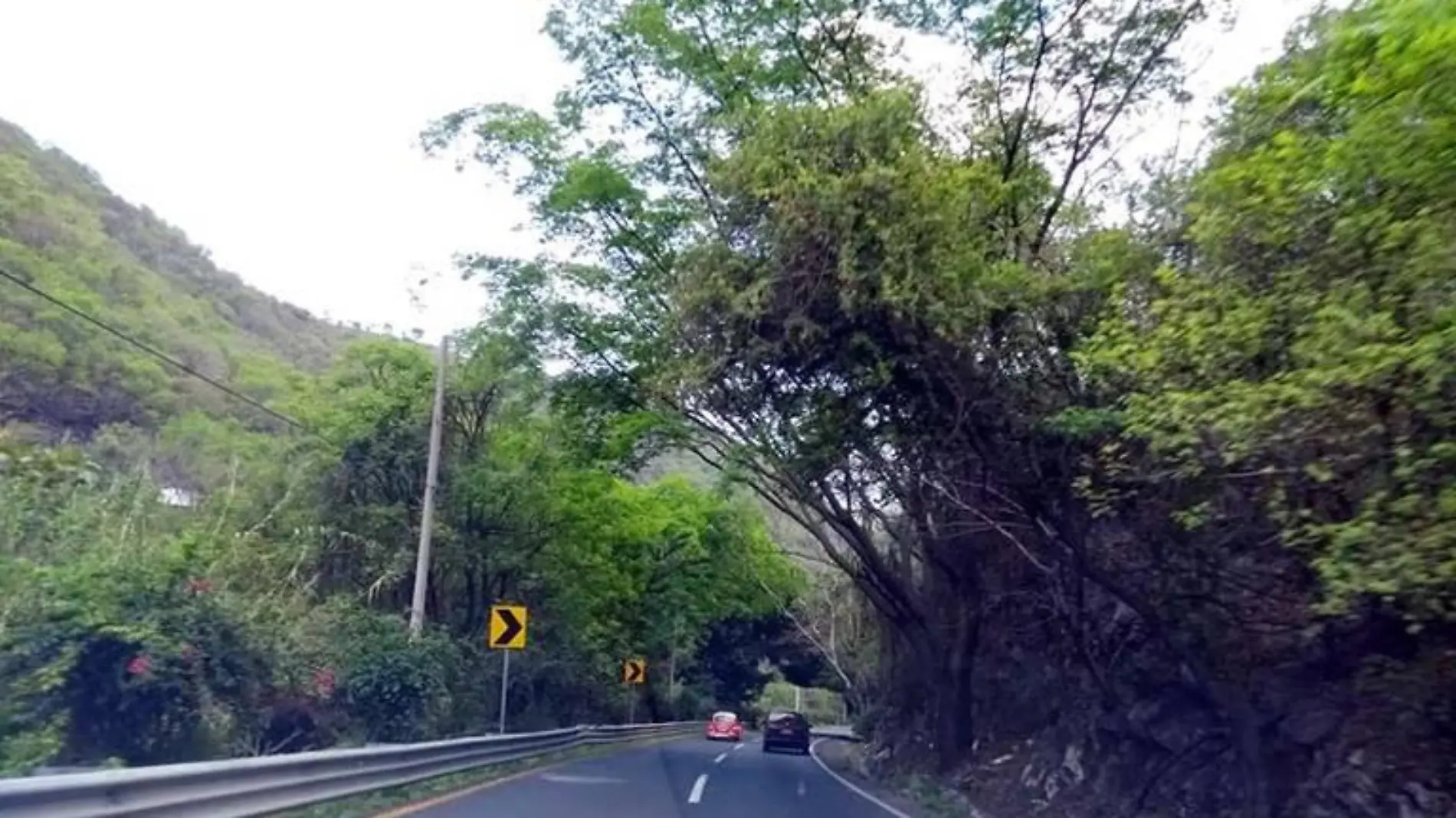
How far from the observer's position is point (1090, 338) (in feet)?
50.2

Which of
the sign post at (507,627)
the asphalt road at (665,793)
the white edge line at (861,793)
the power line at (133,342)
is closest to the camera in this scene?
the asphalt road at (665,793)


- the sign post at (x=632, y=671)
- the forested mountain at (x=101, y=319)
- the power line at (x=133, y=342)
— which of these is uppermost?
the forested mountain at (x=101, y=319)

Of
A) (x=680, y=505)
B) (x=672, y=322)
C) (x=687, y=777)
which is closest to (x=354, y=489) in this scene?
(x=687, y=777)

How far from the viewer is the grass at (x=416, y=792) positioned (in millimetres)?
16312

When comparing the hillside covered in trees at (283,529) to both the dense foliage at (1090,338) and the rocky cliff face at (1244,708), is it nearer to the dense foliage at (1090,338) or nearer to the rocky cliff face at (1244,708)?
the dense foliage at (1090,338)

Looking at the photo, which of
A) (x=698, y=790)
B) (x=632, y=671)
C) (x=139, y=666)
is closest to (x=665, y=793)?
(x=698, y=790)

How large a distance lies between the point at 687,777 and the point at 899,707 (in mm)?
12845

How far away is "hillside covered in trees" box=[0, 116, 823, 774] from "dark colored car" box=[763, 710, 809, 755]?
5469 millimetres

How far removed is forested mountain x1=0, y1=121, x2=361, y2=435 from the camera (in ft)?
141

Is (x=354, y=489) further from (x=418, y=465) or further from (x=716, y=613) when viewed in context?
(x=716, y=613)

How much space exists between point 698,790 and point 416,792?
5.71 m

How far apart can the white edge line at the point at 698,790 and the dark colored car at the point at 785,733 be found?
18630 millimetres

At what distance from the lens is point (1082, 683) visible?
23766 mm

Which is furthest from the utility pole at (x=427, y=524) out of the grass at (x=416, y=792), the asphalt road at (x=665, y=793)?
the asphalt road at (x=665, y=793)
